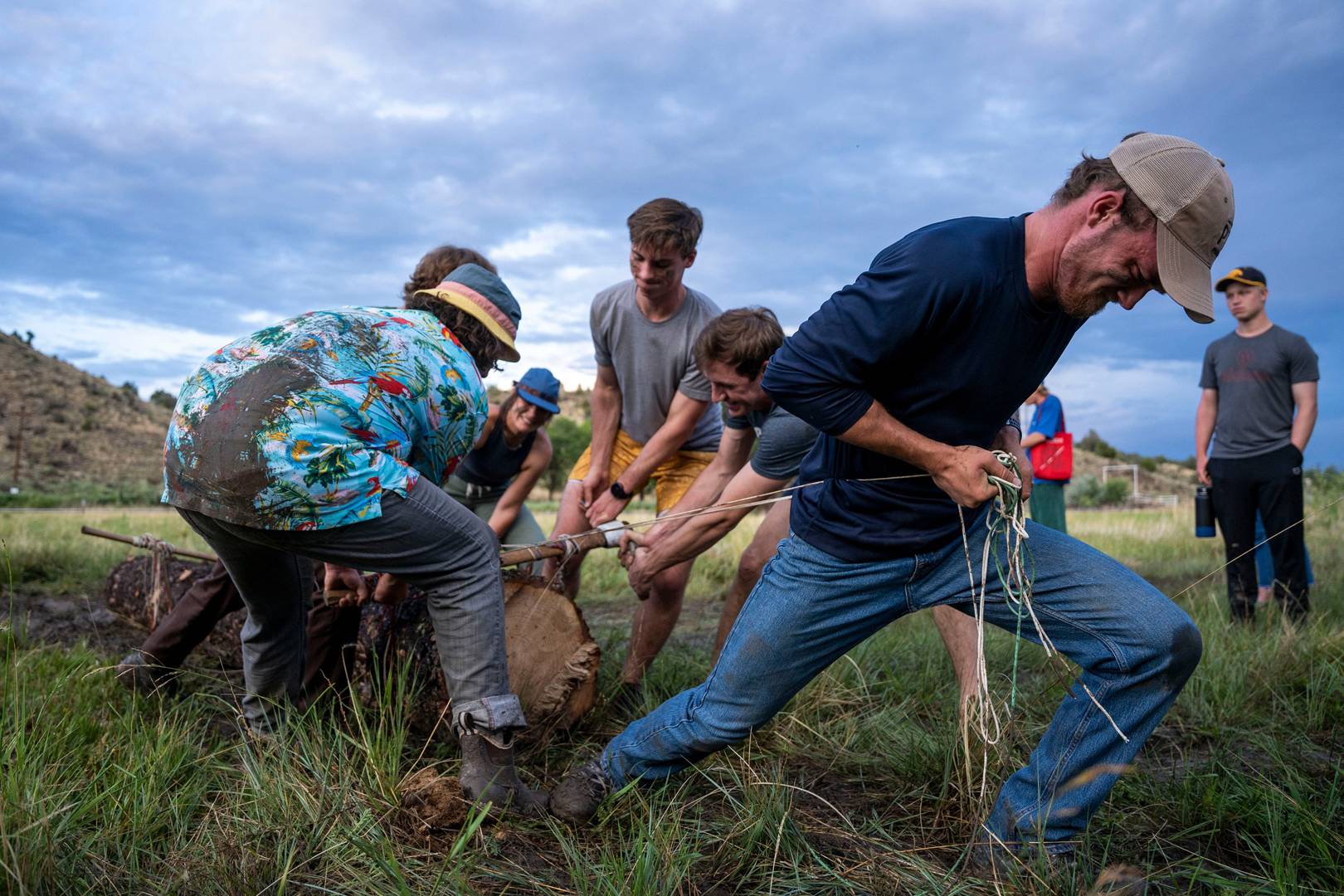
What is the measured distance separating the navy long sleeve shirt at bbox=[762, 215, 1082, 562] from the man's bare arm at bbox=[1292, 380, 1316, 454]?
185 inches

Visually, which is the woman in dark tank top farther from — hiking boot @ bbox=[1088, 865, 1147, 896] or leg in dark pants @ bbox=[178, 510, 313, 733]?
hiking boot @ bbox=[1088, 865, 1147, 896]

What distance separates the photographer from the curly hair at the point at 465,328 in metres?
3.15

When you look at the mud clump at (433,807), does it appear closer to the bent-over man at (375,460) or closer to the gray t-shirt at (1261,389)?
the bent-over man at (375,460)

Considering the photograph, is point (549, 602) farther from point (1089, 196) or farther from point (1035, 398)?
point (1035, 398)

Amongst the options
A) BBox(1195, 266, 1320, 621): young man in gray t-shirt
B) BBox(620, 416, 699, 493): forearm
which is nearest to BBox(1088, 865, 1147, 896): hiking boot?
BBox(620, 416, 699, 493): forearm

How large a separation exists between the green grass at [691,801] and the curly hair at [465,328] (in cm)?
119

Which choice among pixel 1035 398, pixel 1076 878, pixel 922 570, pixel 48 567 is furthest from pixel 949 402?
pixel 48 567

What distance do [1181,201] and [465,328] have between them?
205 centimetres

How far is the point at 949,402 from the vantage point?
8.29 ft

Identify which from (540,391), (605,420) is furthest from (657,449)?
(540,391)

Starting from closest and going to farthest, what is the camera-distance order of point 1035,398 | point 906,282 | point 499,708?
point 906,282 → point 499,708 → point 1035,398

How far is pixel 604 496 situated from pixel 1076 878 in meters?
2.92

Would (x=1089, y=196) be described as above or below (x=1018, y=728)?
above

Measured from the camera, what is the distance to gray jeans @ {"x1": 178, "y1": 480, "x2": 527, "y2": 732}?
9.11ft
